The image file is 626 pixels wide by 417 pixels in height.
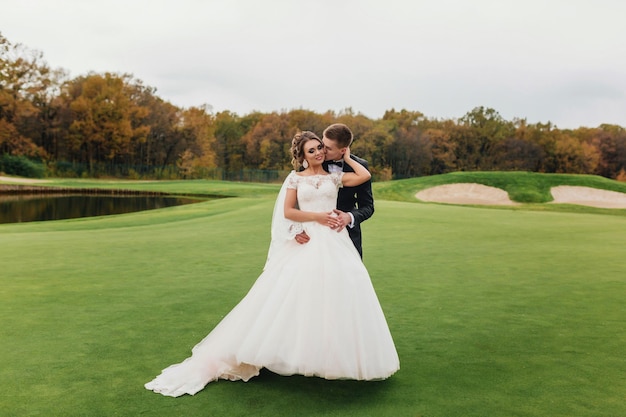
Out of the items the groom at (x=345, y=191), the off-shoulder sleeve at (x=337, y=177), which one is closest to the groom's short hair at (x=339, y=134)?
the groom at (x=345, y=191)

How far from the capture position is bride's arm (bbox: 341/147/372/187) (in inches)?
212

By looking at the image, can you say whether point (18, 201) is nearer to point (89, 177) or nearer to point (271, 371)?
point (89, 177)

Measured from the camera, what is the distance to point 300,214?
527cm

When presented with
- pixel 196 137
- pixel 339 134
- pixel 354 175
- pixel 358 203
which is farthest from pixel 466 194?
pixel 196 137

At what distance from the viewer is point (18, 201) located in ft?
130

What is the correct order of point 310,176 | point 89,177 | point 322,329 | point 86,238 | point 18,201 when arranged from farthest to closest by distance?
point 89,177 < point 18,201 < point 86,238 < point 310,176 < point 322,329

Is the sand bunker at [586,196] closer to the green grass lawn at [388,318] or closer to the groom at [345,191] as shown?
the green grass lawn at [388,318]

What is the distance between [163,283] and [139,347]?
3360 millimetres

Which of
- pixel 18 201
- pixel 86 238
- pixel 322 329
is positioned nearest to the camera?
pixel 322 329

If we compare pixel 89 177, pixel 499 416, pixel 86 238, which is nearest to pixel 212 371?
pixel 499 416

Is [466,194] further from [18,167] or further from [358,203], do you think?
[18,167]

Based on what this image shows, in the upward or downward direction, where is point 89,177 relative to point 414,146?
downward

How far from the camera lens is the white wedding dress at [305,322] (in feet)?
15.8

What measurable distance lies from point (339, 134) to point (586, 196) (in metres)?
34.5
